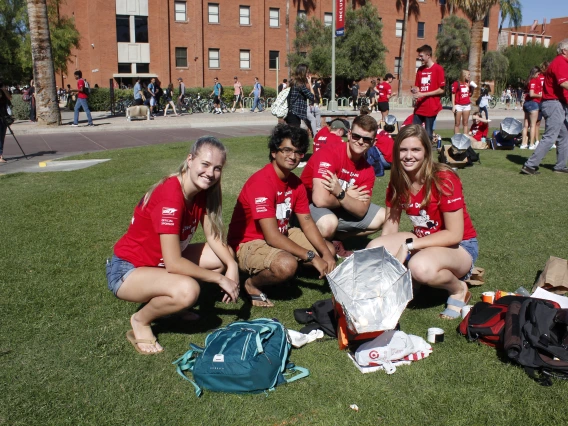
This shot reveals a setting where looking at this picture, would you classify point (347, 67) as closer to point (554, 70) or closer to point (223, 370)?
point (554, 70)

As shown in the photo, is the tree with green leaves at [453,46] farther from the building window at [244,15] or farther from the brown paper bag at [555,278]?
the brown paper bag at [555,278]

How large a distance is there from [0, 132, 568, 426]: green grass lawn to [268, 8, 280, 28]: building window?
39.6 metres

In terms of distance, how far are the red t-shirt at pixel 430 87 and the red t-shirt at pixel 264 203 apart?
6.89 metres

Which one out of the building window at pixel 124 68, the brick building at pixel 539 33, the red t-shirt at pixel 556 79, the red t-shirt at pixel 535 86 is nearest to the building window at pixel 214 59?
the building window at pixel 124 68

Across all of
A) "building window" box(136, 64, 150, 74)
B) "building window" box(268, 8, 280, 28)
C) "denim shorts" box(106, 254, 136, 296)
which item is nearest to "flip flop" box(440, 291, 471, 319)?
"denim shorts" box(106, 254, 136, 296)

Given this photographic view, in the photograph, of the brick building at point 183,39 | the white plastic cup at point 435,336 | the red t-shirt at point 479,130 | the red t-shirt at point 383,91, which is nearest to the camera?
the white plastic cup at point 435,336

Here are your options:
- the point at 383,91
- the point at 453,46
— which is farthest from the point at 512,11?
the point at 383,91

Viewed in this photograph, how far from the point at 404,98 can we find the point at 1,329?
43475 mm

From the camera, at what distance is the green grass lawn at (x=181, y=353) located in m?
2.69

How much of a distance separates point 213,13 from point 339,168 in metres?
38.7

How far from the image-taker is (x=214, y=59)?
4072 cm

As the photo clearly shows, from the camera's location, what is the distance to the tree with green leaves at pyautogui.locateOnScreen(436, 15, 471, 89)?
155 feet

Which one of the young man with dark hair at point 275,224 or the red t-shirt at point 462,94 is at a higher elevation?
the red t-shirt at point 462,94

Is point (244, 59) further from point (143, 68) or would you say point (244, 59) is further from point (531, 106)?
point (531, 106)
